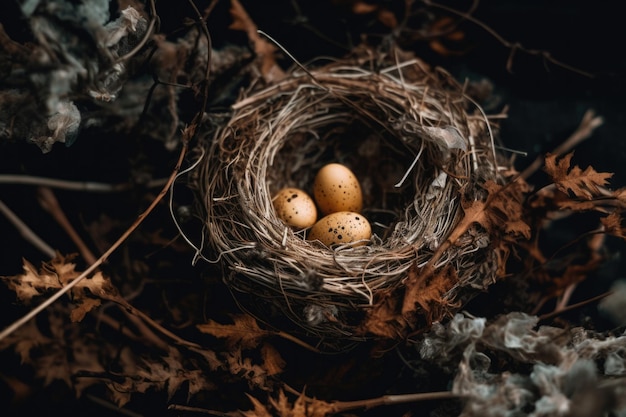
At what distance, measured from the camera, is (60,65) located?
3.07 feet

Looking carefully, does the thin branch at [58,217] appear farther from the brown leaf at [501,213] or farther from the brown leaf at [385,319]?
the brown leaf at [501,213]

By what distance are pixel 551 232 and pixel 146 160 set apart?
3.82ft

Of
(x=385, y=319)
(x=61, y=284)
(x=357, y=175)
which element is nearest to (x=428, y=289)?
(x=385, y=319)

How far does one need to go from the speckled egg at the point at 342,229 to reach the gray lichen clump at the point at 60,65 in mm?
562

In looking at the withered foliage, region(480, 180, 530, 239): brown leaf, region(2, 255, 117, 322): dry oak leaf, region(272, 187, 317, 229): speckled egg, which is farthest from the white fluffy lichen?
region(2, 255, 117, 322): dry oak leaf

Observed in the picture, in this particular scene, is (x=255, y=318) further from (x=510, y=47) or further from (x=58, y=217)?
(x=510, y=47)

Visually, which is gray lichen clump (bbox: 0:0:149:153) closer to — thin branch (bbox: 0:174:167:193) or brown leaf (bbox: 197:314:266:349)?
thin branch (bbox: 0:174:167:193)

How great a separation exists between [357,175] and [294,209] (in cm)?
27

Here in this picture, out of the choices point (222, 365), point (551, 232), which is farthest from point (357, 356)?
point (551, 232)

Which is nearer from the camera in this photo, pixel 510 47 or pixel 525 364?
pixel 525 364

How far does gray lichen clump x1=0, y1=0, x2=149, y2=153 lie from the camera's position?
929 mm

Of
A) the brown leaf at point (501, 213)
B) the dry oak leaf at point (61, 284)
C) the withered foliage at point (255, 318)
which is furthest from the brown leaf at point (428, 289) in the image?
the dry oak leaf at point (61, 284)

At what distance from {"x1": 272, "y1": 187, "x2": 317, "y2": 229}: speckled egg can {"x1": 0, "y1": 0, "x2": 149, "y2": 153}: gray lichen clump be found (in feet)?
1.51

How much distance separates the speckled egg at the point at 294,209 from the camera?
4.31 feet
